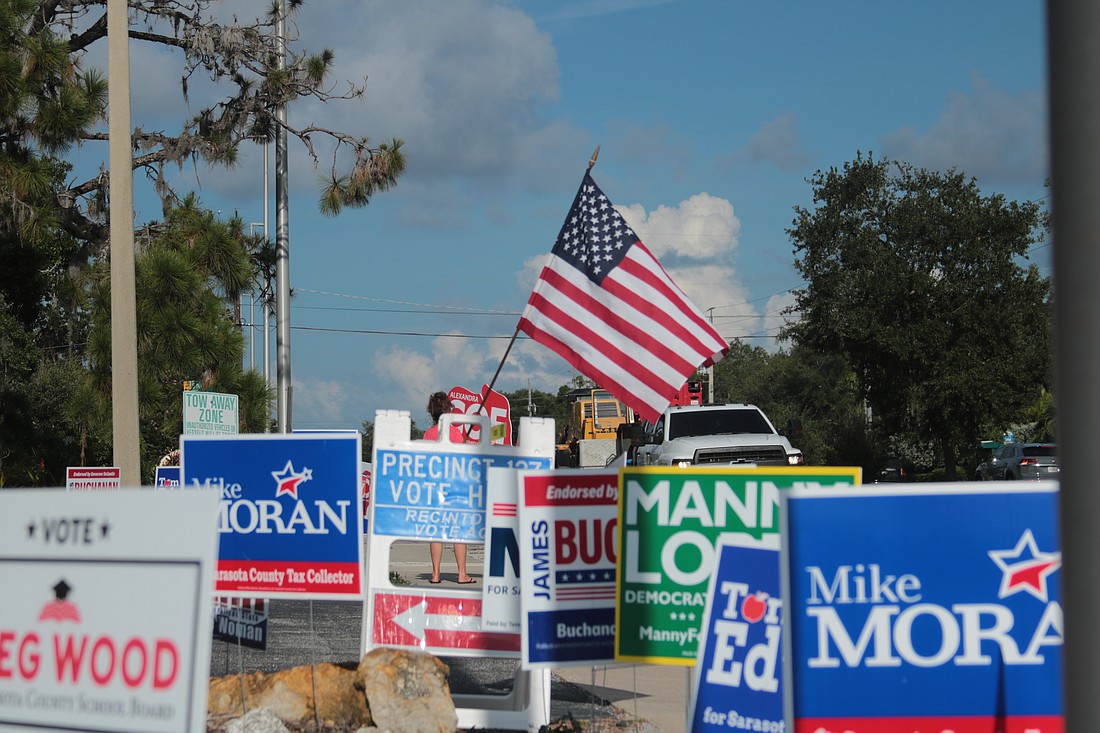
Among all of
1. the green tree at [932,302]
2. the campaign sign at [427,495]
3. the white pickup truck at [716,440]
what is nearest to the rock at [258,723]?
the campaign sign at [427,495]

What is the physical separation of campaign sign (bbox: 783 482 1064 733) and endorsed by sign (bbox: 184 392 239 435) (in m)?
10.0

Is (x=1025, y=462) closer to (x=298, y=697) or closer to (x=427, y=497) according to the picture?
(x=427, y=497)

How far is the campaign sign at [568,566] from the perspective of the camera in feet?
18.2

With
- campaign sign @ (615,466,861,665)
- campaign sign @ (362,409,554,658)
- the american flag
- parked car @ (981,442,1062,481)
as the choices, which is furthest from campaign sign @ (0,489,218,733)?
parked car @ (981,442,1062,481)

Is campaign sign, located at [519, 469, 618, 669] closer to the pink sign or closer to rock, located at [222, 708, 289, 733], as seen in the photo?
rock, located at [222, 708, 289, 733]

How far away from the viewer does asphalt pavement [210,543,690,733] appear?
272 inches

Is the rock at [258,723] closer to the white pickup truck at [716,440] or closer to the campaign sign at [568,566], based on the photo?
the campaign sign at [568,566]

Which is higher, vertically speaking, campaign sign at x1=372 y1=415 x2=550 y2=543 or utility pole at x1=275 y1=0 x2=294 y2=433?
utility pole at x1=275 y1=0 x2=294 y2=433

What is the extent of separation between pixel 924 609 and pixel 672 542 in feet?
5.75

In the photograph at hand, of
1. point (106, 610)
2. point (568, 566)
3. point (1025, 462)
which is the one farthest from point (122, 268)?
point (1025, 462)

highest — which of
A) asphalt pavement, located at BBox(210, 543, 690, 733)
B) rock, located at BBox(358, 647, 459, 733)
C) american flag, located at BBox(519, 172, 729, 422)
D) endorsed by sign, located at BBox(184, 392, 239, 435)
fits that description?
american flag, located at BBox(519, 172, 729, 422)

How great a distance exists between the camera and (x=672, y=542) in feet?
16.7

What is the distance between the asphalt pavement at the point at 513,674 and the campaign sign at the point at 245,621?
0.19 m

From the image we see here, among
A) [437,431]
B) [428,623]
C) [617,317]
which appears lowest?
[428,623]
